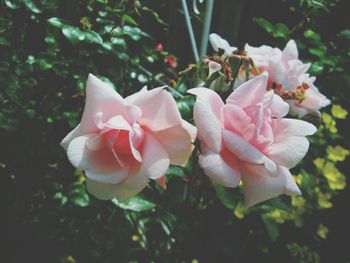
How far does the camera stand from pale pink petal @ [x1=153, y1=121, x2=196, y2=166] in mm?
695

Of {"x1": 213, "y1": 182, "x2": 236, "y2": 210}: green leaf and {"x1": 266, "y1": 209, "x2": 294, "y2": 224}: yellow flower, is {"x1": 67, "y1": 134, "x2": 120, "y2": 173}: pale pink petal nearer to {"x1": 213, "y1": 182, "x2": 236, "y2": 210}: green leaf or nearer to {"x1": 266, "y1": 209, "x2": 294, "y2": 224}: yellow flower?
{"x1": 213, "y1": 182, "x2": 236, "y2": 210}: green leaf

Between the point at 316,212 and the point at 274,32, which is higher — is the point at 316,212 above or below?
below

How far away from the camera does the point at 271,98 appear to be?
747mm

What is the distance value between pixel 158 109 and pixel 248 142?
16 cm

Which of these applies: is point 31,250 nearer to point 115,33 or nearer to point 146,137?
point 115,33

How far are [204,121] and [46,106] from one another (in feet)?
2.21

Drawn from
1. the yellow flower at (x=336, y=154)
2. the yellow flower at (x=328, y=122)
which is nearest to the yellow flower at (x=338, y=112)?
the yellow flower at (x=328, y=122)

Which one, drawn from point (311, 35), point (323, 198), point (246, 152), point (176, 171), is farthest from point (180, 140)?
point (323, 198)

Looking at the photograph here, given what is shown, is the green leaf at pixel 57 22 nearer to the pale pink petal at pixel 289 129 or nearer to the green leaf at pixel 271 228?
the pale pink petal at pixel 289 129

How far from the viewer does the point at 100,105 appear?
2.30ft

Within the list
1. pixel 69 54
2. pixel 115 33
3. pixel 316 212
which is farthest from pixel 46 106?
pixel 316 212

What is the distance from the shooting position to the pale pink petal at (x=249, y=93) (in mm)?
736

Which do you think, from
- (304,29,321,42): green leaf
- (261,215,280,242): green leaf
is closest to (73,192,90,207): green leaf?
(261,215,280,242): green leaf

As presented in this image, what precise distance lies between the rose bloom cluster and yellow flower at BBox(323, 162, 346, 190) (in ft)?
4.51
